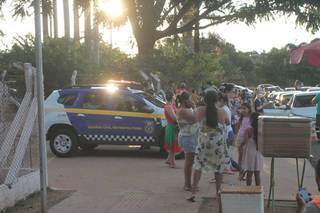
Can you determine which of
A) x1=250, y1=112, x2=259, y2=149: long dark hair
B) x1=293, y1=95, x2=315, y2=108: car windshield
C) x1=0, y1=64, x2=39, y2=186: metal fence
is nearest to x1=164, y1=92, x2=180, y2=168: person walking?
x1=250, y1=112, x2=259, y2=149: long dark hair

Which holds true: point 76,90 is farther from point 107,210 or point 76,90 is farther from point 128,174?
point 107,210

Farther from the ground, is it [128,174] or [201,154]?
[201,154]

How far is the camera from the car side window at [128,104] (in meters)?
14.6

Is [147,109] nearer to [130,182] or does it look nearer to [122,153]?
[122,153]

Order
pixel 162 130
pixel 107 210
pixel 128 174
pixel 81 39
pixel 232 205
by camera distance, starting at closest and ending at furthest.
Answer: pixel 232 205 < pixel 107 210 < pixel 128 174 < pixel 162 130 < pixel 81 39

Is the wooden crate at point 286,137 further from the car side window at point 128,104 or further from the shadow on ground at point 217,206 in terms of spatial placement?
the car side window at point 128,104

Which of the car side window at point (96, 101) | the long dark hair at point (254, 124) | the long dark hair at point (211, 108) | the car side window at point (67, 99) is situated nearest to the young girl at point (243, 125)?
the long dark hair at point (254, 124)

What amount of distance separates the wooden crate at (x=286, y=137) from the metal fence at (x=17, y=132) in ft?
12.3

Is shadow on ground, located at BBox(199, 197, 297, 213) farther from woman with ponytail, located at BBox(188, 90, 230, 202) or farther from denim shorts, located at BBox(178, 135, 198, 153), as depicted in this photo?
denim shorts, located at BBox(178, 135, 198, 153)

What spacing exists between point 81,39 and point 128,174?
27605mm

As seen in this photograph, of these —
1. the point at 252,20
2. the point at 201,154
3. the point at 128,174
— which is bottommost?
the point at 128,174

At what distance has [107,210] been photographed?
877 centimetres

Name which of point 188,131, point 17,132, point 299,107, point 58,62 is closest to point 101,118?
point 188,131

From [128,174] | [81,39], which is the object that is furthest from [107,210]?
[81,39]
